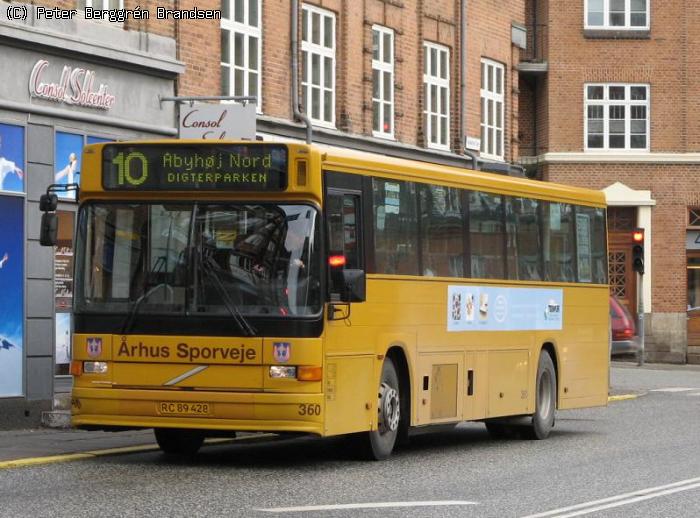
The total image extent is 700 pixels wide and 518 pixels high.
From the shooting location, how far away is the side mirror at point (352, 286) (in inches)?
568

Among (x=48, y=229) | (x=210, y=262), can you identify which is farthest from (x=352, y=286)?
(x=48, y=229)

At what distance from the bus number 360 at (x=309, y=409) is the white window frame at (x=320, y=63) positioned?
14831mm

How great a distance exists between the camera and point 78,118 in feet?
71.0

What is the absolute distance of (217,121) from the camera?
Result: 865 inches

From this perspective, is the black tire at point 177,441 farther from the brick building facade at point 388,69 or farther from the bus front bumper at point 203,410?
the brick building facade at point 388,69

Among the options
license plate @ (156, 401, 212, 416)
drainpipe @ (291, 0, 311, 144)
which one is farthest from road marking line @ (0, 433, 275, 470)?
drainpipe @ (291, 0, 311, 144)

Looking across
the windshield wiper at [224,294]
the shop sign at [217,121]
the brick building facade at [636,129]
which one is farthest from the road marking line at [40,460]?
the brick building facade at [636,129]

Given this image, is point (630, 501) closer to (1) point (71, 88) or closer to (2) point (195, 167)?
(2) point (195, 167)

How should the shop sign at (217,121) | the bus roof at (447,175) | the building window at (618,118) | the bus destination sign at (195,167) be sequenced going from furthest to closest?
the building window at (618,118)
the shop sign at (217,121)
the bus roof at (447,175)
the bus destination sign at (195,167)

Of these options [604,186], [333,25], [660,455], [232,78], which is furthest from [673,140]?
[660,455]

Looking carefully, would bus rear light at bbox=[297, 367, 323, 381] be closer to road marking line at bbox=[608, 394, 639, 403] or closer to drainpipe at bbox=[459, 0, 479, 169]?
road marking line at bbox=[608, 394, 639, 403]

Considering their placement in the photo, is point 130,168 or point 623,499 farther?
point 130,168

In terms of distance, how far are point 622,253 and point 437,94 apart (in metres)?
15.8

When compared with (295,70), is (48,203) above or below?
below
